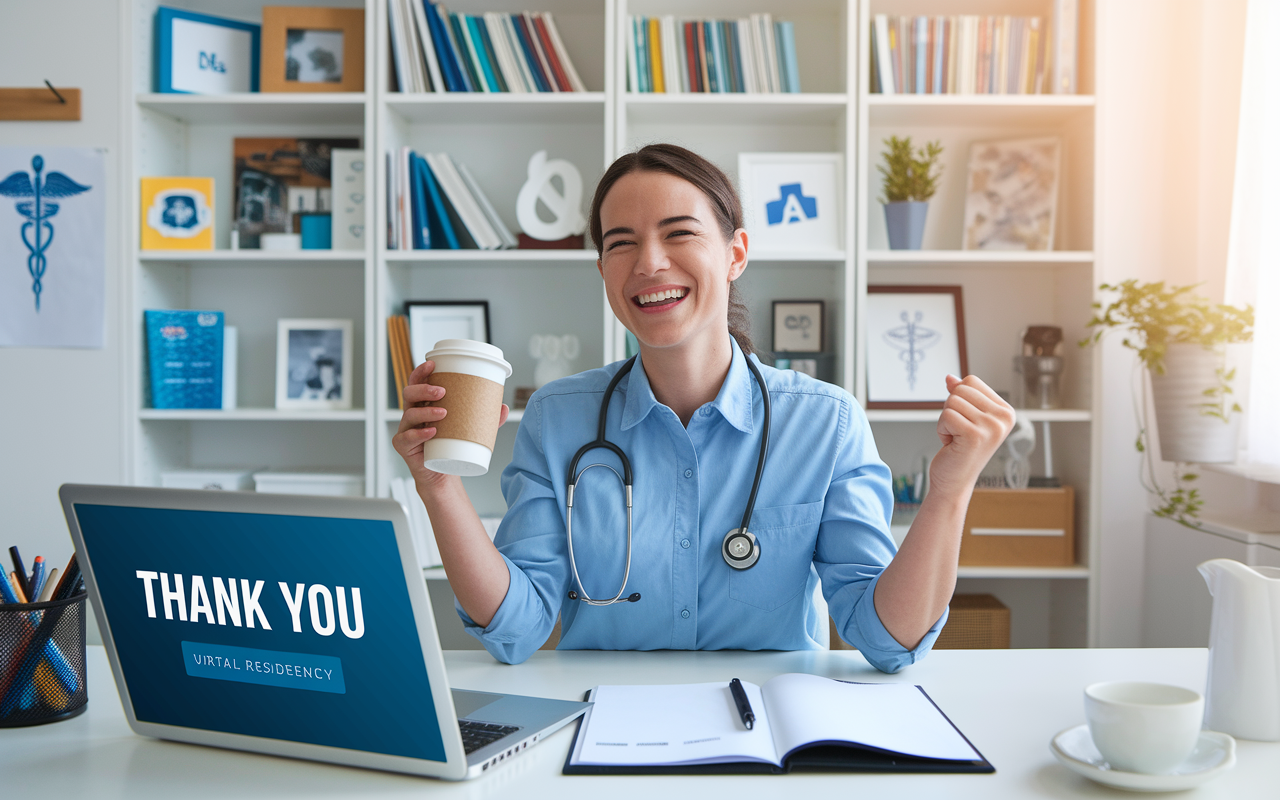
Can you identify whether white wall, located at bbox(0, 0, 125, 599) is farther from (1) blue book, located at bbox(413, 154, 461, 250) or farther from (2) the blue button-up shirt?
(2) the blue button-up shirt

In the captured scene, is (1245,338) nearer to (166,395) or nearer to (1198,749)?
(1198,749)

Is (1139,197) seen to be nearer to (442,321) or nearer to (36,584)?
(442,321)

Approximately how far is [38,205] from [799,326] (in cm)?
240

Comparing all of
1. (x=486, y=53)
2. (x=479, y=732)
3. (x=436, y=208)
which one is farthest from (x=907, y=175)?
(x=479, y=732)

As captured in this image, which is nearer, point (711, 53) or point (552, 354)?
point (711, 53)

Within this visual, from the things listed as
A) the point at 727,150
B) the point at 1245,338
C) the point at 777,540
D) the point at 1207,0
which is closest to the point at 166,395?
the point at 727,150

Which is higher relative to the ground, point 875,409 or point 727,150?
point 727,150

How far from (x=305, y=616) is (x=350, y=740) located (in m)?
0.13

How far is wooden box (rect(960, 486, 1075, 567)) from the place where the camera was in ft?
8.25

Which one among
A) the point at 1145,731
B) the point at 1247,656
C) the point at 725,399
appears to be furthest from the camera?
the point at 725,399

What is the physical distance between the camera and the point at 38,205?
2.59 metres

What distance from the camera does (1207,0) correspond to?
258 cm

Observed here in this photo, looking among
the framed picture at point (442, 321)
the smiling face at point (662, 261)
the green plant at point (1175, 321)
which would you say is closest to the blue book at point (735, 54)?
the framed picture at point (442, 321)

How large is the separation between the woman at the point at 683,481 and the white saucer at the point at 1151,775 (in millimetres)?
376
